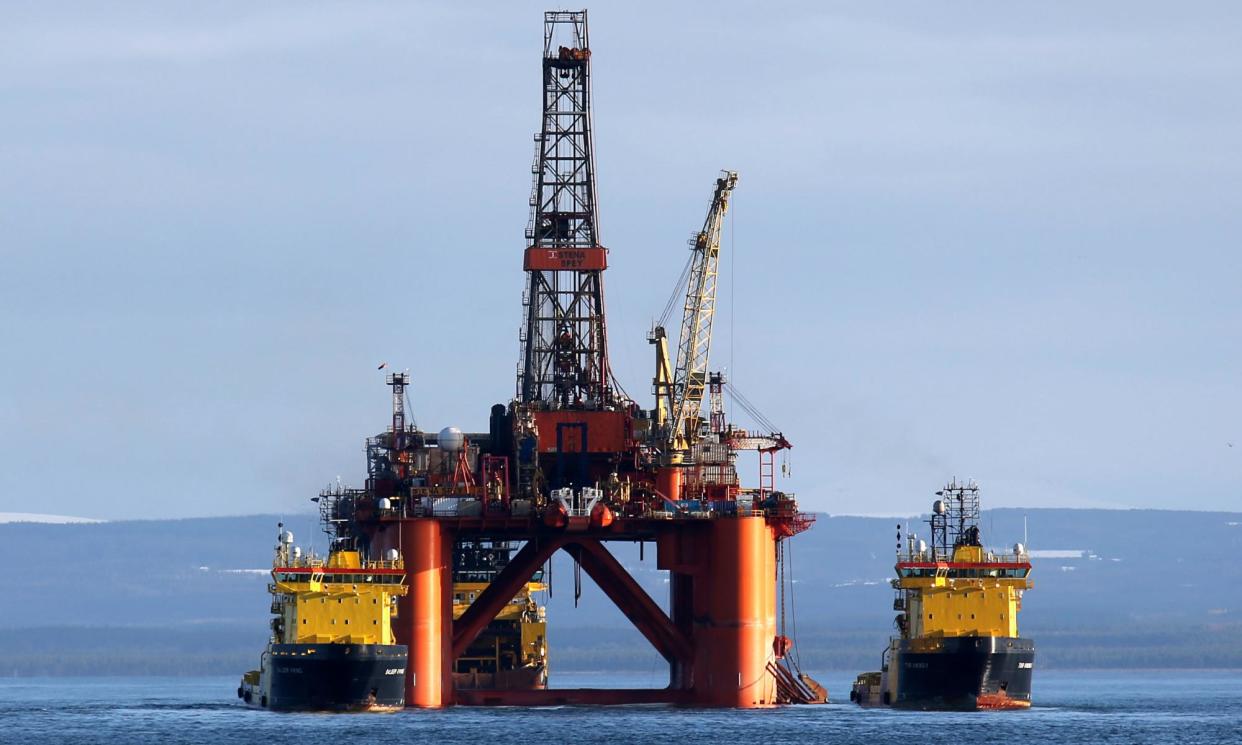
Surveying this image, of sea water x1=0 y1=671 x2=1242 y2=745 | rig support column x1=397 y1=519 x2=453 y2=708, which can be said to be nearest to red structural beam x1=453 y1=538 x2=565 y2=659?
rig support column x1=397 y1=519 x2=453 y2=708

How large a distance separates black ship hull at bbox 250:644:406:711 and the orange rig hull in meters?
3.24

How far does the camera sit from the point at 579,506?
9894 centimetres

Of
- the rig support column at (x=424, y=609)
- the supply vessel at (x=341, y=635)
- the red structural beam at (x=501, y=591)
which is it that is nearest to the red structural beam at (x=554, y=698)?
the red structural beam at (x=501, y=591)

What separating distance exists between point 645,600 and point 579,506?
5.51m

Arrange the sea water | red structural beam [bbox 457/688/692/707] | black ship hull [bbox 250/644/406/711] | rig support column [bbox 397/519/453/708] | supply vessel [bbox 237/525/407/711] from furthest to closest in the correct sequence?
red structural beam [bbox 457/688/692/707]
rig support column [bbox 397/519/453/708]
supply vessel [bbox 237/525/407/711]
black ship hull [bbox 250/644/406/711]
the sea water

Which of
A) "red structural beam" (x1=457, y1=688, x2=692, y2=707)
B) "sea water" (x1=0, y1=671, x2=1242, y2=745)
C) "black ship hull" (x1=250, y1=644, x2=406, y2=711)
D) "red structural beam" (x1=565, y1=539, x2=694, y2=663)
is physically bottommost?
"sea water" (x1=0, y1=671, x2=1242, y2=745)

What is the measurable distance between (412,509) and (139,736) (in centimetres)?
1316

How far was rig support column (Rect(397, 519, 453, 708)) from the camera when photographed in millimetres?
96812

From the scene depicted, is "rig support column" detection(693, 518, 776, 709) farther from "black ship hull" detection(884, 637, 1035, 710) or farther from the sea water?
"black ship hull" detection(884, 637, 1035, 710)

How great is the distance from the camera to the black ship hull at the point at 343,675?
9269 centimetres

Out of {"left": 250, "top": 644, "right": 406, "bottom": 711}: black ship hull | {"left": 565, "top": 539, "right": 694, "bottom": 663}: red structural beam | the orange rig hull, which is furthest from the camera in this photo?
{"left": 565, "top": 539, "right": 694, "bottom": 663}: red structural beam

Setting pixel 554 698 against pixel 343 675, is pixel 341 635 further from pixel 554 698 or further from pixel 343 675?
pixel 554 698

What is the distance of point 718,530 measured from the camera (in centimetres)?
9831

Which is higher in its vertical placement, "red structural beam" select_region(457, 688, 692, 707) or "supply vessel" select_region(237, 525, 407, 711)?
"supply vessel" select_region(237, 525, 407, 711)
